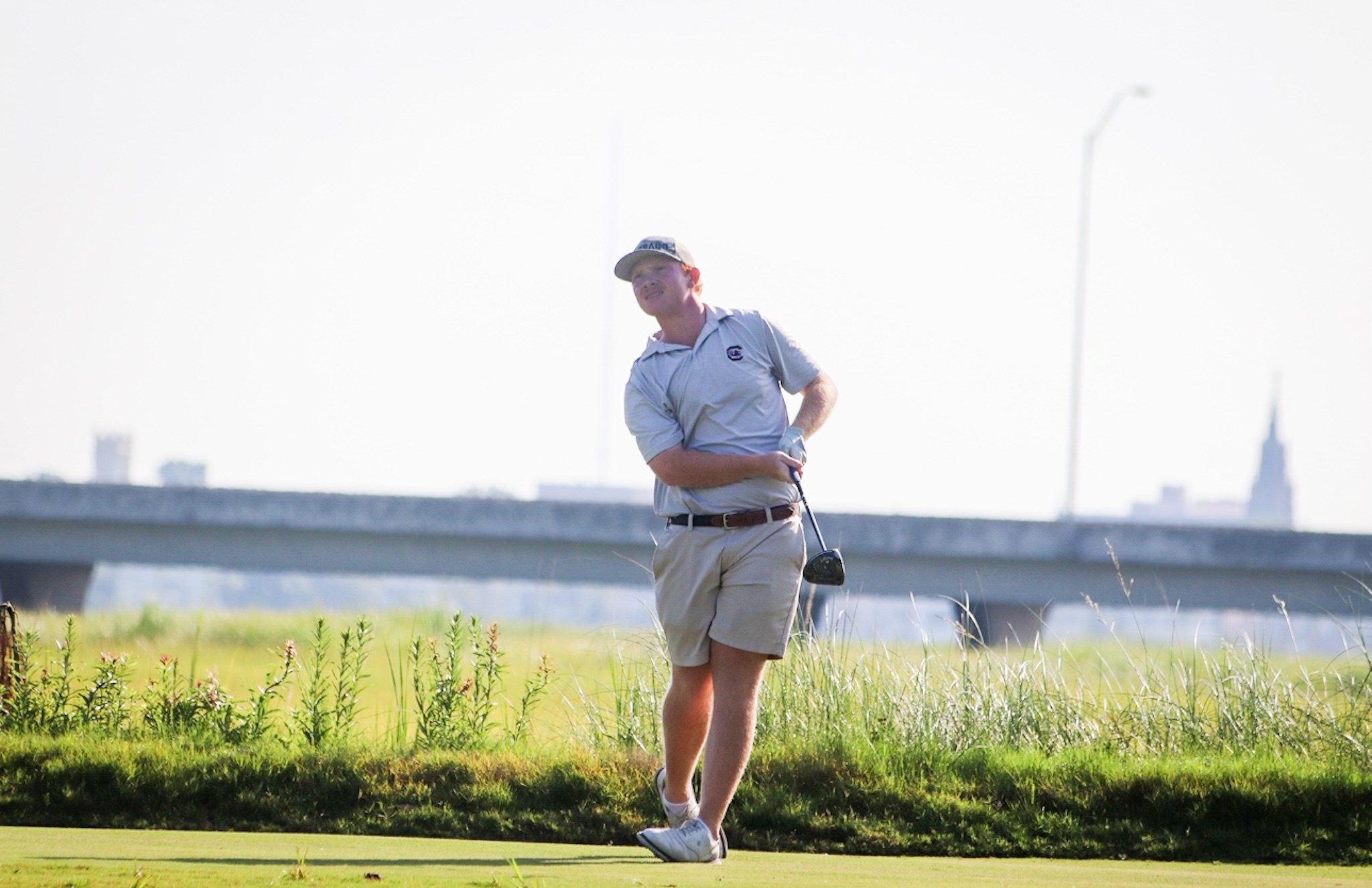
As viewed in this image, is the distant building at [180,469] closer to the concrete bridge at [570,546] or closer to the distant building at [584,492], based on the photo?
the distant building at [584,492]

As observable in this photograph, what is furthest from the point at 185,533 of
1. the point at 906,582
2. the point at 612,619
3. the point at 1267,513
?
the point at 1267,513

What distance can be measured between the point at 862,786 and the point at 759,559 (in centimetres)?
159

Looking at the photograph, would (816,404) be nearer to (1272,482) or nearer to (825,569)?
(825,569)

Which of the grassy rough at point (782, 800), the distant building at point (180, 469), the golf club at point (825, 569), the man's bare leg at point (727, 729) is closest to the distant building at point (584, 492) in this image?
the distant building at point (180, 469)

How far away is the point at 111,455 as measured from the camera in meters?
162

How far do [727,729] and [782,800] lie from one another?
1.13 m

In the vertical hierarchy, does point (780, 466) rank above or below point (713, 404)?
below

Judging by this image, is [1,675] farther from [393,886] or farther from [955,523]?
[955,523]

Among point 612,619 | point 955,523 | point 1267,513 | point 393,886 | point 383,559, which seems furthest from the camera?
point 1267,513

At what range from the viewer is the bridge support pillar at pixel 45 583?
2917cm

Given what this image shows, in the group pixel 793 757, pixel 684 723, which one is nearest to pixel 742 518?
pixel 684 723

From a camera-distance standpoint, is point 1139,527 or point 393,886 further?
point 1139,527

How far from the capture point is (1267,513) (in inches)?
7200

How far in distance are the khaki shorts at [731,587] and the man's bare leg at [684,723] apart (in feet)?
→ 0.32
